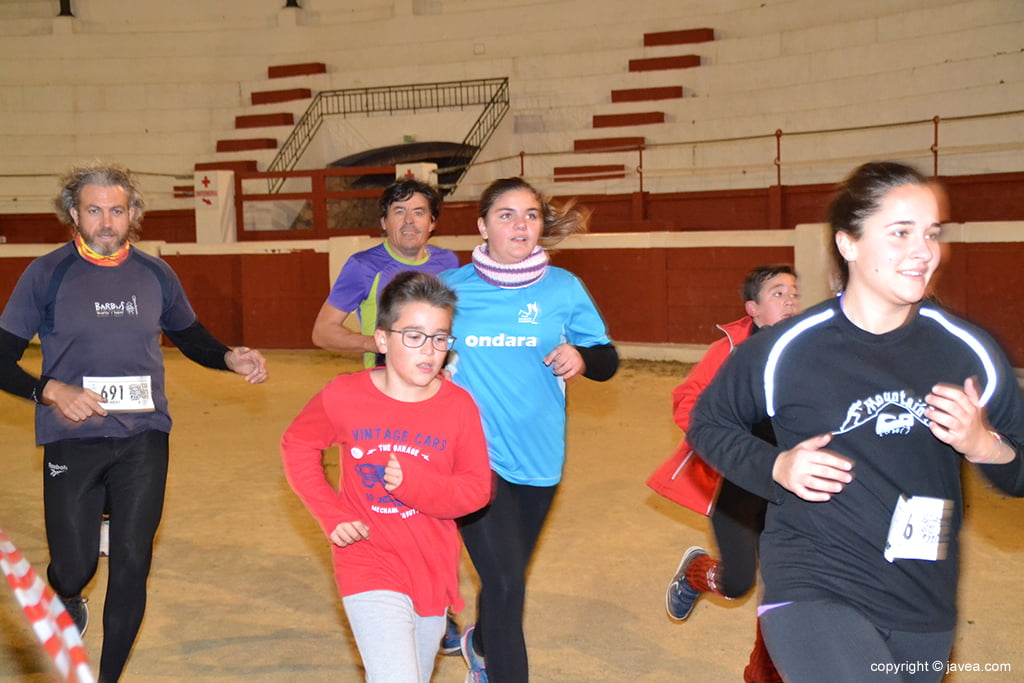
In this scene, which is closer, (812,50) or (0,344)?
(0,344)

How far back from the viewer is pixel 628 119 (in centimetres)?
1825

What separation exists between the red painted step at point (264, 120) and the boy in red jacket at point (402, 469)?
18930mm

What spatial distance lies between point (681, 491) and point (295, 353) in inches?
449

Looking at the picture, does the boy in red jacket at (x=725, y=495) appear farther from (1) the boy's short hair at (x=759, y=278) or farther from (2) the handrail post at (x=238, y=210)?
(2) the handrail post at (x=238, y=210)

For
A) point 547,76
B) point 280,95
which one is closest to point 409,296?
point 547,76

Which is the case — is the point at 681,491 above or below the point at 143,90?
below

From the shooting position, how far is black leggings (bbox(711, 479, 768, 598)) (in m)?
4.14

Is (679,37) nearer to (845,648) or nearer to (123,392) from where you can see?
(123,392)

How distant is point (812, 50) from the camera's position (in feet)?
55.4

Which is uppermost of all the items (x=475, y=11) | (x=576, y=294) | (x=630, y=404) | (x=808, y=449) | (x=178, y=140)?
(x=475, y=11)

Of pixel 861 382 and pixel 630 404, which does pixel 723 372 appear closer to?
pixel 861 382

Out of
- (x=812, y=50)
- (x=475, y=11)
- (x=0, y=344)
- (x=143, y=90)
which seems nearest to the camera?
(x=0, y=344)

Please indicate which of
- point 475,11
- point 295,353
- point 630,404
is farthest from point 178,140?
point 630,404

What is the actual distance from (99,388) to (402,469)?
142 cm
